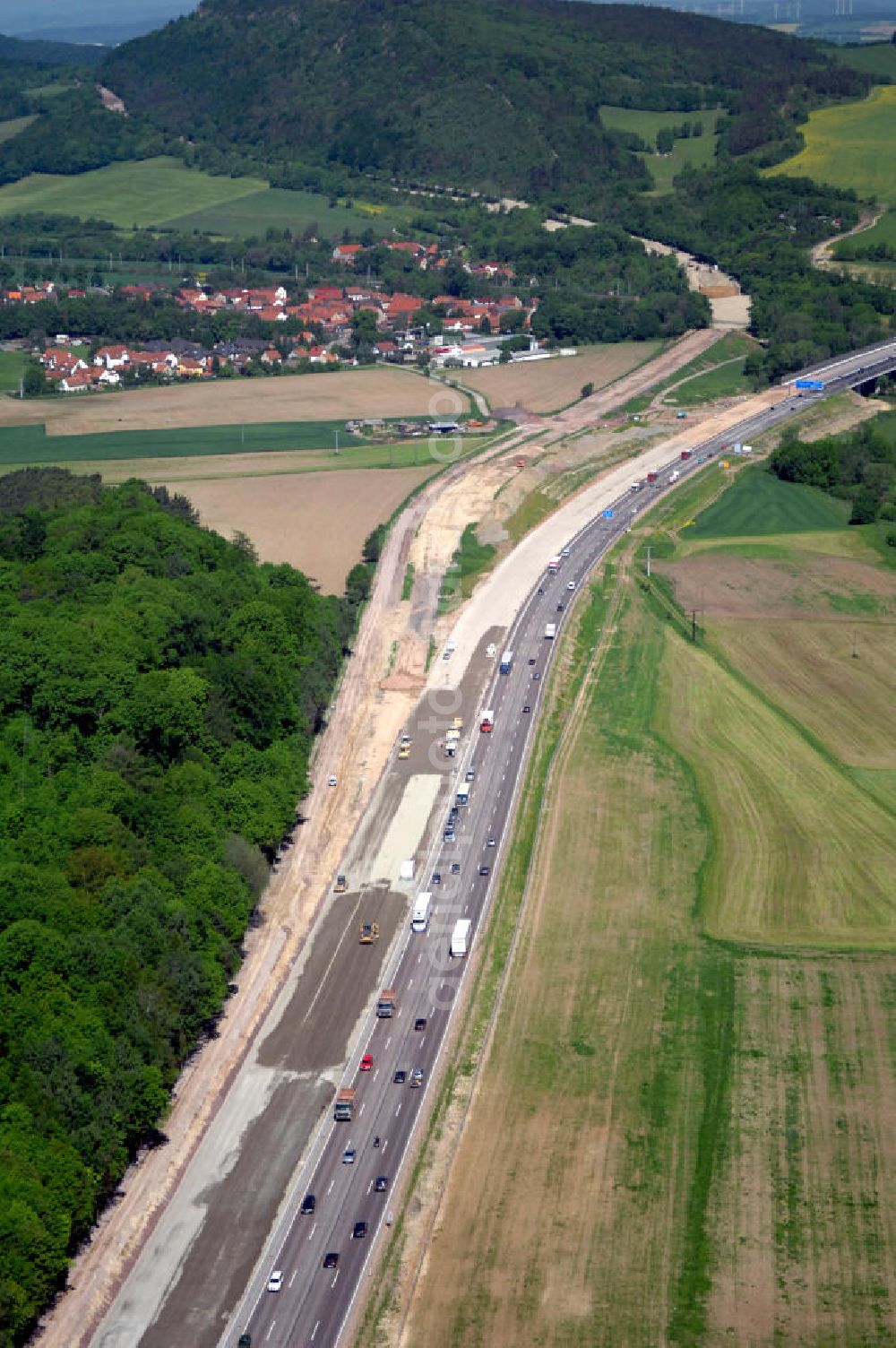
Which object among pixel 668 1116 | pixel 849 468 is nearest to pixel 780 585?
pixel 849 468

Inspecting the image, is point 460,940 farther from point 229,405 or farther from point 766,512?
point 229,405

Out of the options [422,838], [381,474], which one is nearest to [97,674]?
[422,838]

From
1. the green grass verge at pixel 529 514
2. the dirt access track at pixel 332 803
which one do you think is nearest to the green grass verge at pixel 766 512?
the dirt access track at pixel 332 803

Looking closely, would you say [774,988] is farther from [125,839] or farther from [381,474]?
[381,474]

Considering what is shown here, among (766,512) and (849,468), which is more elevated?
(849,468)

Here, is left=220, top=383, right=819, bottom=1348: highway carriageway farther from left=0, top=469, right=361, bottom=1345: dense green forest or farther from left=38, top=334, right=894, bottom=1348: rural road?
left=0, top=469, right=361, bottom=1345: dense green forest
